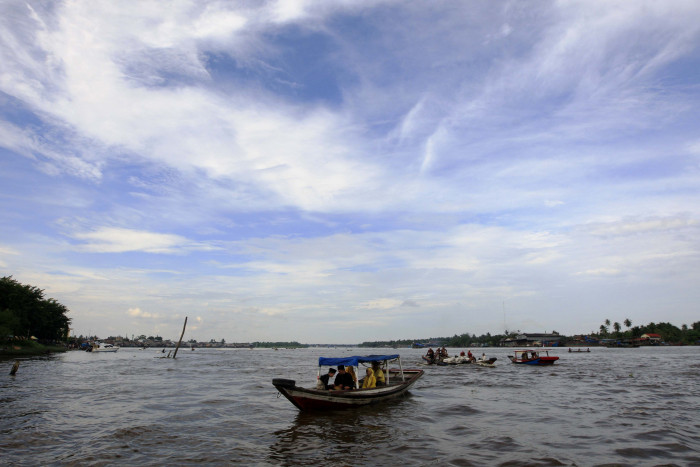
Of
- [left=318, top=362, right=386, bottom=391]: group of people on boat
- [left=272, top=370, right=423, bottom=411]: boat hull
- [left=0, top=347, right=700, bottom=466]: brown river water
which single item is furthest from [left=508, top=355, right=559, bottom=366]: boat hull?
[left=272, top=370, right=423, bottom=411]: boat hull

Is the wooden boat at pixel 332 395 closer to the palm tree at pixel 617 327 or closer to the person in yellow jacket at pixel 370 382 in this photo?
the person in yellow jacket at pixel 370 382

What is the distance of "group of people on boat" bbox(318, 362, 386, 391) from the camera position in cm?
1845

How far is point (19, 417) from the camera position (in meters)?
16.1

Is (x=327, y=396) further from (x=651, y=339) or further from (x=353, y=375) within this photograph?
(x=651, y=339)

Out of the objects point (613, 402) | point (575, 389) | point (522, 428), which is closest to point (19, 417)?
point (522, 428)

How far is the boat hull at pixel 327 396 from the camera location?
16.2 m

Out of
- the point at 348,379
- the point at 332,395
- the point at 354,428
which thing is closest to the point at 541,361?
the point at 348,379

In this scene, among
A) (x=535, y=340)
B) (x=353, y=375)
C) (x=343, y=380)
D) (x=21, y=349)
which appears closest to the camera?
(x=343, y=380)

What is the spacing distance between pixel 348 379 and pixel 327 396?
204 centimetres

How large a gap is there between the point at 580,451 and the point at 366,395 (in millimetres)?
9277

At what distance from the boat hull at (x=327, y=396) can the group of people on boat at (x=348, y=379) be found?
64 cm

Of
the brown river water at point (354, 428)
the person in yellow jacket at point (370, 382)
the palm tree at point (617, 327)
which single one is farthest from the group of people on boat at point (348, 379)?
the palm tree at point (617, 327)

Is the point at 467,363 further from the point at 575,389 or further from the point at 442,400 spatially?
the point at 442,400

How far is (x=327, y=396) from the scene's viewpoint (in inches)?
672
